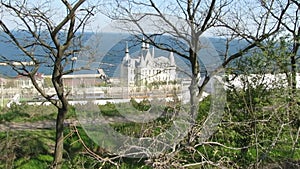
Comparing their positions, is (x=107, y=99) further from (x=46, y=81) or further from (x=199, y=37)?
(x=199, y=37)

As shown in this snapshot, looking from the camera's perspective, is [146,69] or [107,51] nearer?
[107,51]

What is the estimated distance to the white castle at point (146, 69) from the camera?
4.71m

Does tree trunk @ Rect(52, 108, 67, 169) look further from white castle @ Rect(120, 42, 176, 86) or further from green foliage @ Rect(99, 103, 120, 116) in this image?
green foliage @ Rect(99, 103, 120, 116)

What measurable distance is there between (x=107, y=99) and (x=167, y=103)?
3.83 feet

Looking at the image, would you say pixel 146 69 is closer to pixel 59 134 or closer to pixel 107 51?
pixel 107 51

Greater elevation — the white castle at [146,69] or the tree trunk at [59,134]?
the white castle at [146,69]

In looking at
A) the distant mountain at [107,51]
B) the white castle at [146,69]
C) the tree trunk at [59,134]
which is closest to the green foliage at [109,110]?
the white castle at [146,69]

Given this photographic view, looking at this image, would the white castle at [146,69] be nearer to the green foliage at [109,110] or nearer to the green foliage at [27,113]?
the green foliage at [109,110]

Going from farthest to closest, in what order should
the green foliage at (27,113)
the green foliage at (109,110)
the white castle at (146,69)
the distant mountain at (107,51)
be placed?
the green foliage at (27,113) < the green foliage at (109,110) < the white castle at (146,69) < the distant mountain at (107,51)

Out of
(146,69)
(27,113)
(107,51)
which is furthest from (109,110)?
(107,51)

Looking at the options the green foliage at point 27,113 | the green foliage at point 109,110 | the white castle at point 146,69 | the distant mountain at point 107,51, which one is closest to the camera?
the distant mountain at point 107,51

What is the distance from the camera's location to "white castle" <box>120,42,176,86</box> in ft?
15.4

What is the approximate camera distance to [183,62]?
492 cm

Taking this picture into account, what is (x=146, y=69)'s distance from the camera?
4.80m
